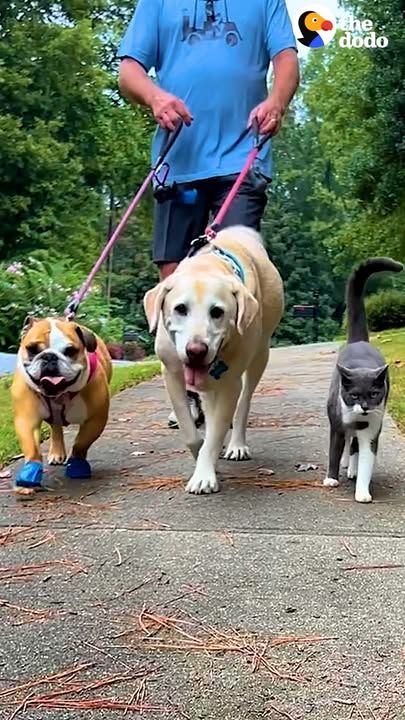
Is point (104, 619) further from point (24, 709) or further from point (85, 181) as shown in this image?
point (85, 181)

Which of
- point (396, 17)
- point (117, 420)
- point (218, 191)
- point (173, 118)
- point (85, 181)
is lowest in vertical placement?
point (117, 420)

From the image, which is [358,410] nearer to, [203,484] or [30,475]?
[203,484]

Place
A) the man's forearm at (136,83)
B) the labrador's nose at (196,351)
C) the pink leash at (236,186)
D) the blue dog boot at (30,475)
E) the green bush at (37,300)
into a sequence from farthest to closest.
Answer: the green bush at (37,300), the man's forearm at (136,83), the pink leash at (236,186), the blue dog boot at (30,475), the labrador's nose at (196,351)

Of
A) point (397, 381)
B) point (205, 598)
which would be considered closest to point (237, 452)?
point (205, 598)

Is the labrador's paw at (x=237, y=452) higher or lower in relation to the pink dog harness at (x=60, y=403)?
lower

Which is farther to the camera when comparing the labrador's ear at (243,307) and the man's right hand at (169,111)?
the man's right hand at (169,111)

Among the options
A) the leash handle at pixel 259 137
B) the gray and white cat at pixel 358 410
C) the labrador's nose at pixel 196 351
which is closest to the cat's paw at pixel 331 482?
the gray and white cat at pixel 358 410

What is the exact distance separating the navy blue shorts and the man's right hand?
1.20 ft

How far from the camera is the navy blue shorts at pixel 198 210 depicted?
3.96m

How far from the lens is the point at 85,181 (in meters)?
26.8

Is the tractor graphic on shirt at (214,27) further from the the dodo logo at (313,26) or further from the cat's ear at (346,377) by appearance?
the the dodo logo at (313,26)

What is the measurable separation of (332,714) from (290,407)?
425 centimetres

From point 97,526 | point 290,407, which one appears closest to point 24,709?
point 97,526

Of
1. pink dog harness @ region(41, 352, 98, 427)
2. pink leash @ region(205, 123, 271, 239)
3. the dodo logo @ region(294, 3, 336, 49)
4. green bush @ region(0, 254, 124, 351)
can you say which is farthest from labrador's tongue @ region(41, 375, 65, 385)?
the dodo logo @ region(294, 3, 336, 49)
